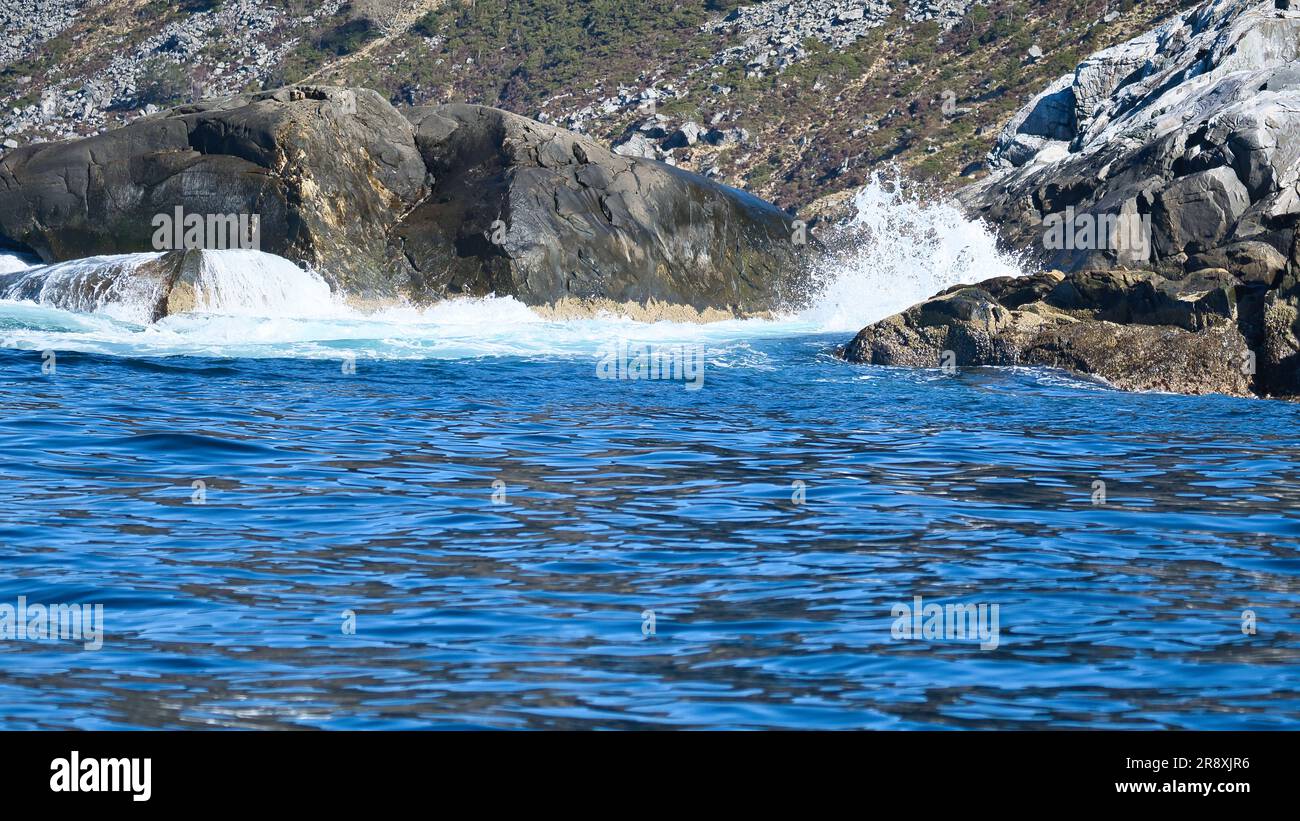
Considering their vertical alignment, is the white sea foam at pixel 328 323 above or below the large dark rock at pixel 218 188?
below

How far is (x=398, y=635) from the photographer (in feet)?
22.2

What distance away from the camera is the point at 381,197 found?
28.1 metres

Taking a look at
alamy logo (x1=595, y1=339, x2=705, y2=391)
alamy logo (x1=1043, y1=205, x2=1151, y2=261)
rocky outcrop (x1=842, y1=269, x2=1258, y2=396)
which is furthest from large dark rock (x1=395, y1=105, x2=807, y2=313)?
rocky outcrop (x1=842, y1=269, x2=1258, y2=396)

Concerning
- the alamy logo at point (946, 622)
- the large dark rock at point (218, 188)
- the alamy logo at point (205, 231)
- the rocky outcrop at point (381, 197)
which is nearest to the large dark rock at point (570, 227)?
the rocky outcrop at point (381, 197)

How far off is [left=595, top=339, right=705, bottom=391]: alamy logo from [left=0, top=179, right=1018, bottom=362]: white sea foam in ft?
1.70

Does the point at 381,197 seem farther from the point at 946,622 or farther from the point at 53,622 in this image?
the point at 946,622

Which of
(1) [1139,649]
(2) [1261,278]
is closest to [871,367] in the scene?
(2) [1261,278]

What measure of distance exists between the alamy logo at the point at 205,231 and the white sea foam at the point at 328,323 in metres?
1.37

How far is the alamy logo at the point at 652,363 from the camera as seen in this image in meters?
18.9
